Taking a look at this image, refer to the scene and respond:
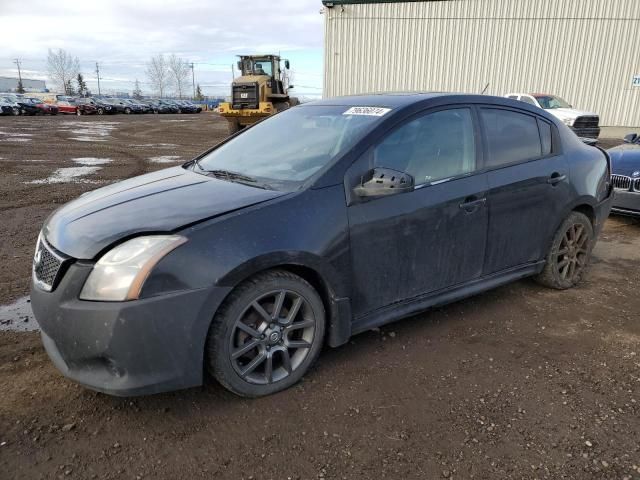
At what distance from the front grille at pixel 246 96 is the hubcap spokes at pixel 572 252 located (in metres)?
16.7

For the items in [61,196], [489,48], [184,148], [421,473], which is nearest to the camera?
[421,473]

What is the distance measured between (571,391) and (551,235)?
1.52 meters

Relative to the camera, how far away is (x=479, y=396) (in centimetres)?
278

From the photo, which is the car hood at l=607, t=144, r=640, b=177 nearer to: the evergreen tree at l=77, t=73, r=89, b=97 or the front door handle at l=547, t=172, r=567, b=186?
the front door handle at l=547, t=172, r=567, b=186

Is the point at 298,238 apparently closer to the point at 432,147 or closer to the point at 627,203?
the point at 432,147

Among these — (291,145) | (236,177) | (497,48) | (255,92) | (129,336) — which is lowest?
(129,336)

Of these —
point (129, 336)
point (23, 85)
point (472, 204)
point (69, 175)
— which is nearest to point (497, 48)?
point (69, 175)

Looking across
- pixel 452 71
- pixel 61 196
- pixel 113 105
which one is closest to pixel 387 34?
pixel 452 71

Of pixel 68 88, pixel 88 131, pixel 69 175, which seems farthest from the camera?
pixel 68 88

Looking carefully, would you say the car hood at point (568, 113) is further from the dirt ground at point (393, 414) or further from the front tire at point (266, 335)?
the front tire at point (266, 335)

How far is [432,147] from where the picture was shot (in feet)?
10.8

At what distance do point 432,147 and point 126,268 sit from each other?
204 cm

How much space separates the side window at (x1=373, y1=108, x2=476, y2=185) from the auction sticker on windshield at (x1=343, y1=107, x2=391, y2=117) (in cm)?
16

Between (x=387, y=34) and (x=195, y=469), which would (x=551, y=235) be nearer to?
(x=195, y=469)
